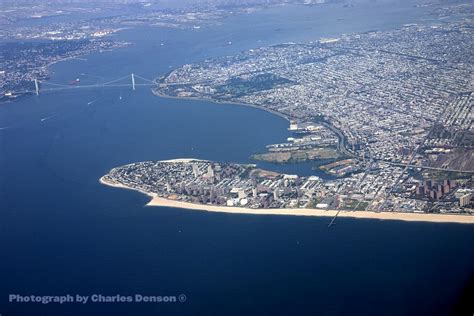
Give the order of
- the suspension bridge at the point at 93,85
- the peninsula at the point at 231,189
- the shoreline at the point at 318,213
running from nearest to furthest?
the shoreline at the point at 318,213 → the peninsula at the point at 231,189 → the suspension bridge at the point at 93,85

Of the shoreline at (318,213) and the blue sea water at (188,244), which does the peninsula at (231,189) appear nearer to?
the shoreline at (318,213)

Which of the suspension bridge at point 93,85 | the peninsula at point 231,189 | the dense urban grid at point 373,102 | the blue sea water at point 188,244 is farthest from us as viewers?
the suspension bridge at point 93,85

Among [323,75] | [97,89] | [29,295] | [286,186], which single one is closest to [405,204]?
[286,186]

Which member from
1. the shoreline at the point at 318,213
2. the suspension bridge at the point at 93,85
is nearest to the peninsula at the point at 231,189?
the shoreline at the point at 318,213

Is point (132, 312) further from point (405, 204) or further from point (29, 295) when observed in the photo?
point (405, 204)

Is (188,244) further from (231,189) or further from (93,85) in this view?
(93,85)

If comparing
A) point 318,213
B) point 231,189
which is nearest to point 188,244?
point 318,213

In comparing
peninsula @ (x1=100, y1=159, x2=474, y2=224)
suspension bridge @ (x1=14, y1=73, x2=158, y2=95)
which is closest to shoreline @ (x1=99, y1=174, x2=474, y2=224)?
peninsula @ (x1=100, y1=159, x2=474, y2=224)
